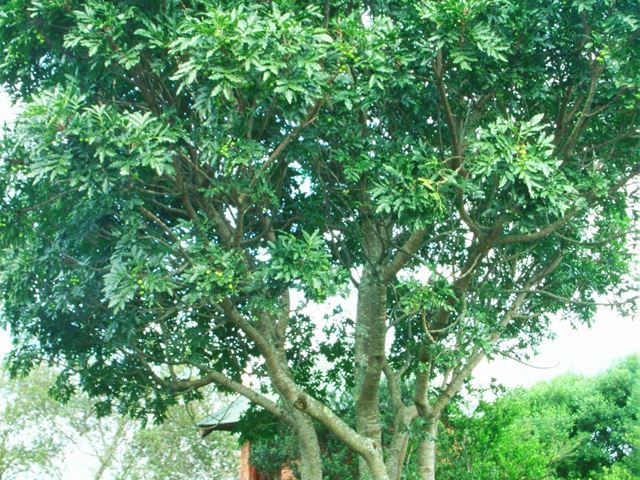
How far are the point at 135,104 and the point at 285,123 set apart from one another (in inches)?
67.9

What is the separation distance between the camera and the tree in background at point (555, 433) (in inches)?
610

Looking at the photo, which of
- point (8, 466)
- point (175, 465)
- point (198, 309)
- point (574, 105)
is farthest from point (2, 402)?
point (574, 105)

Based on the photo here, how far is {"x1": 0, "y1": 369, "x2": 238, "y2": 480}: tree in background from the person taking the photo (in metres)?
30.3

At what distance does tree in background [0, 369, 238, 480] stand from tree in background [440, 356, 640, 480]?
45.3ft

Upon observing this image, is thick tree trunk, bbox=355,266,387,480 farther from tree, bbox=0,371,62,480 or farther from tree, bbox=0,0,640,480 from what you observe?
tree, bbox=0,371,62,480

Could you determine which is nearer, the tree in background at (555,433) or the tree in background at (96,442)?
the tree in background at (555,433)

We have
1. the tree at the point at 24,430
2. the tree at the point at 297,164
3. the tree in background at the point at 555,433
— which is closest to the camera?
the tree at the point at 297,164

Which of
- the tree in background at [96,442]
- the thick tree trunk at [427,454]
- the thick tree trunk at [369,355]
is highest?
the tree in background at [96,442]

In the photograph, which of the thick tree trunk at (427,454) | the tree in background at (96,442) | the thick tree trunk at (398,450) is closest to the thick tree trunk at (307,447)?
the thick tree trunk at (398,450)

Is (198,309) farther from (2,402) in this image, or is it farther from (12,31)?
(2,402)

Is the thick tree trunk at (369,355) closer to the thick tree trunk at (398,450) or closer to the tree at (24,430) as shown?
the thick tree trunk at (398,450)

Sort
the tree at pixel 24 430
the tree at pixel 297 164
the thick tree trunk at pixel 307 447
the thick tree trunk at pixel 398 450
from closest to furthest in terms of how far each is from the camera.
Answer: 1. the tree at pixel 297 164
2. the thick tree trunk at pixel 307 447
3. the thick tree trunk at pixel 398 450
4. the tree at pixel 24 430

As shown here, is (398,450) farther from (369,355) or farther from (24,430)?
(24,430)

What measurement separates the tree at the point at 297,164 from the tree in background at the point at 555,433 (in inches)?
144
